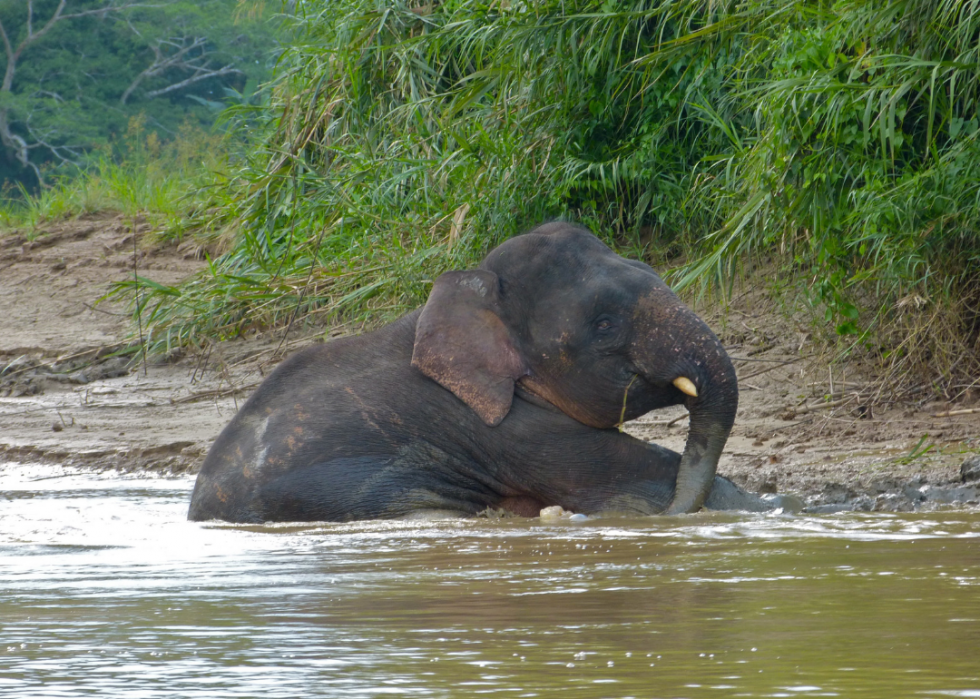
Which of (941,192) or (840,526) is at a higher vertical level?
(941,192)

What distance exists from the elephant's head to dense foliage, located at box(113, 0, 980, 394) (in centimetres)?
114

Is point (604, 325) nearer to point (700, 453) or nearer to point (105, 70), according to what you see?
point (700, 453)

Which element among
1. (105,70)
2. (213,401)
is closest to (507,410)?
(213,401)

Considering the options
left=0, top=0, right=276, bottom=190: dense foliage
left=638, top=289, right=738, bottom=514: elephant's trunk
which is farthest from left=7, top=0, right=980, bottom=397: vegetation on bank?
left=0, top=0, right=276, bottom=190: dense foliage

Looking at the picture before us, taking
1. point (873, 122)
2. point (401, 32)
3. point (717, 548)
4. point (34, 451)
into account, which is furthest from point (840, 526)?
point (401, 32)

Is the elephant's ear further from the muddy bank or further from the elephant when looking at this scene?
the muddy bank

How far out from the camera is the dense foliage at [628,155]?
5.29 metres

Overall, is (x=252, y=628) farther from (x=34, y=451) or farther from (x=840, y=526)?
(x=34, y=451)

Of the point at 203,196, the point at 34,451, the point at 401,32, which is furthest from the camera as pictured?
the point at 203,196

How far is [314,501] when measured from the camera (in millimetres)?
4426

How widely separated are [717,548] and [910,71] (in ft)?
8.93

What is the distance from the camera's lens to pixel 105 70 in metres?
24.1

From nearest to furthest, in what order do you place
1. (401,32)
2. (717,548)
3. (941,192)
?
(717,548), (941,192), (401,32)

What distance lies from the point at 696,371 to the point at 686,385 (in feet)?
0.18
